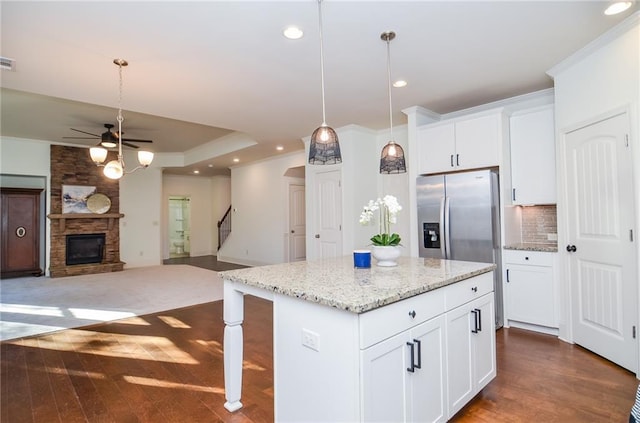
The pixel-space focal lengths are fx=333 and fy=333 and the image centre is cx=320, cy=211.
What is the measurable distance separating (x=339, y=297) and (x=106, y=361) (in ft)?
8.69

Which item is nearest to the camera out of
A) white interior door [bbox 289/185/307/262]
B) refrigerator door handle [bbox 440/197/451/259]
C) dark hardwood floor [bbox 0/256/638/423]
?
dark hardwood floor [bbox 0/256/638/423]

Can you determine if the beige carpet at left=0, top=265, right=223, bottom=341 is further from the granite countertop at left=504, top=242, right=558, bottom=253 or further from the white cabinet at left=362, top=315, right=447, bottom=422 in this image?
the granite countertop at left=504, top=242, right=558, bottom=253

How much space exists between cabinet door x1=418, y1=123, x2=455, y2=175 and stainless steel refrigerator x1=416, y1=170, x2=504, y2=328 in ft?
0.56

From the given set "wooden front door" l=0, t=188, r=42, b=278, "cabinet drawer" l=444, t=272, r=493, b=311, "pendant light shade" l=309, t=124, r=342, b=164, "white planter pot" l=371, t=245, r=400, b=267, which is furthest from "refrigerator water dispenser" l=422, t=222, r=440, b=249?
"wooden front door" l=0, t=188, r=42, b=278

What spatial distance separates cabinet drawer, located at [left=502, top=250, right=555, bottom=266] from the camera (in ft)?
11.5

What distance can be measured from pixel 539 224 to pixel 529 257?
0.63 m

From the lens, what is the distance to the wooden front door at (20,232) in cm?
689

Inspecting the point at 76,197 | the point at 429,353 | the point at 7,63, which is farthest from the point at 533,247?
the point at 76,197

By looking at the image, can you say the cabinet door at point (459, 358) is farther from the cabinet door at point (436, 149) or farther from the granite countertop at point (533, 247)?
the cabinet door at point (436, 149)

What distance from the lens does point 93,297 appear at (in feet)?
Result: 17.6

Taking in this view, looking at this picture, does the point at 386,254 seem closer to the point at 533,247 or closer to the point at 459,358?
the point at 459,358

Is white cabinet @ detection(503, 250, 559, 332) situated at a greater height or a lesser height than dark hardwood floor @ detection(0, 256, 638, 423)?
greater

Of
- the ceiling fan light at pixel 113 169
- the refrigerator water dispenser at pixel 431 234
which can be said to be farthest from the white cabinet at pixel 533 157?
the ceiling fan light at pixel 113 169

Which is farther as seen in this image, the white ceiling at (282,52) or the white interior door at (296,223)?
the white interior door at (296,223)
